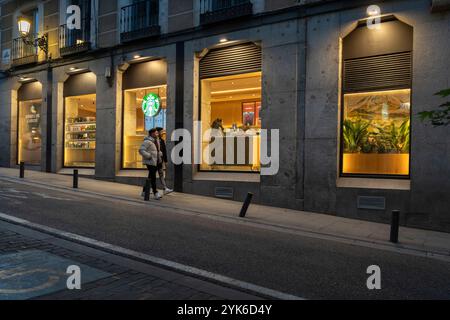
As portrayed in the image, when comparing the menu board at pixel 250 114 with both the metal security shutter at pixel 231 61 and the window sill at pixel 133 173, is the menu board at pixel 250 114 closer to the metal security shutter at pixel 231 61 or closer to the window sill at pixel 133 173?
the metal security shutter at pixel 231 61

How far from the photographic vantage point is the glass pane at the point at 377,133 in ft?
33.6

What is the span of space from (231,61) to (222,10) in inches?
65.0

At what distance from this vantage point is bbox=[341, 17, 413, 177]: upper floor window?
10.1m

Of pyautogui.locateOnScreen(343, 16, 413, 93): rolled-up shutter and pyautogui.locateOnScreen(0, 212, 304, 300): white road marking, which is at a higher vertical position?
pyautogui.locateOnScreen(343, 16, 413, 93): rolled-up shutter

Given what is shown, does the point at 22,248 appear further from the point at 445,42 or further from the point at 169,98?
the point at 445,42

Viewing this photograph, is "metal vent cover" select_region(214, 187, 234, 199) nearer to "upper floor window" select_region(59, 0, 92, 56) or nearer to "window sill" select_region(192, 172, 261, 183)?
"window sill" select_region(192, 172, 261, 183)

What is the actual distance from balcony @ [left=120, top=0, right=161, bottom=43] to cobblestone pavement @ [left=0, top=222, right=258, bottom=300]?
10.2m

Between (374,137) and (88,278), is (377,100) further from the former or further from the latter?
(88,278)

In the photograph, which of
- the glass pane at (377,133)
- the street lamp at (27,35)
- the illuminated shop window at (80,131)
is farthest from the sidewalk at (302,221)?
the street lamp at (27,35)

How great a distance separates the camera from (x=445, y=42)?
9219 mm

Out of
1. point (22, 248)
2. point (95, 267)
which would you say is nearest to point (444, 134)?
point (95, 267)

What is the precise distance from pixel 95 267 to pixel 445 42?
9219mm

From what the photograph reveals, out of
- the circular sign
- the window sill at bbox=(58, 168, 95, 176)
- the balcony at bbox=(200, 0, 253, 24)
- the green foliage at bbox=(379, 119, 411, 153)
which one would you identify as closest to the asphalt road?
the green foliage at bbox=(379, 119, 411, 153)
